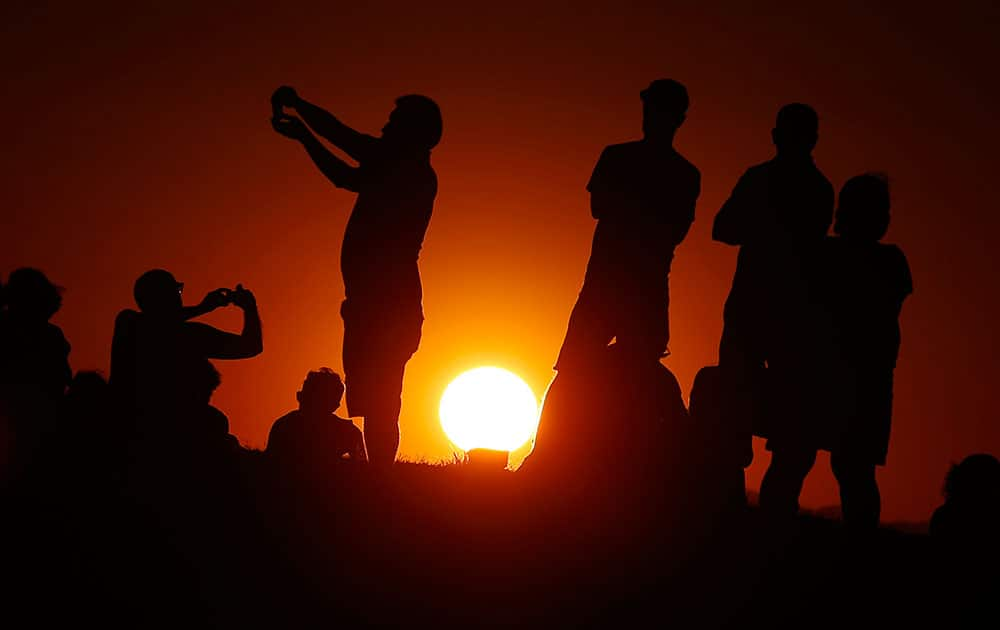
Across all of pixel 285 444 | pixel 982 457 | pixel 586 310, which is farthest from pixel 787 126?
pixel 285 444

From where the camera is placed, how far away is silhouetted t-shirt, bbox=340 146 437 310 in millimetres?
11555

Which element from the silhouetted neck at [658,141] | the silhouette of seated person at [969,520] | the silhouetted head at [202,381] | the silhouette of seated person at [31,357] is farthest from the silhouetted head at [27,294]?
the silhouette of seated person at [969,520]

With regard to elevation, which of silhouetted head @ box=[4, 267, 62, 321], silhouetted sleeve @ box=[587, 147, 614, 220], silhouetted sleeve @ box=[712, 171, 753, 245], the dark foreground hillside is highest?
silhouetted sleeve @ box=[587, 147, 614, 220]

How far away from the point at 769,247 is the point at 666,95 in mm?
1516

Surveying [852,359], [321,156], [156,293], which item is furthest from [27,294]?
[852,359]

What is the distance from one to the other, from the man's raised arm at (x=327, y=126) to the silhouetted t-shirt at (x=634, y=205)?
191 centimetres

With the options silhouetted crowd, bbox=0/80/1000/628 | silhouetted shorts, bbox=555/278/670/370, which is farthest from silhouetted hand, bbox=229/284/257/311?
silhouetted shorts, bbox=555/278/670/370

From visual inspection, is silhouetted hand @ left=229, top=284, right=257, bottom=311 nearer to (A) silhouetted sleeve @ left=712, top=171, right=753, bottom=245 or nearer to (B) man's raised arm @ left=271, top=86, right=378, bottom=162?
(B) man's raised arm @ left=271, top=86, right=378, bottom=162

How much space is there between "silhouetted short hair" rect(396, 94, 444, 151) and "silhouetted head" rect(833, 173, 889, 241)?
3.39 m

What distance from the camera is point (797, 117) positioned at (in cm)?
1108

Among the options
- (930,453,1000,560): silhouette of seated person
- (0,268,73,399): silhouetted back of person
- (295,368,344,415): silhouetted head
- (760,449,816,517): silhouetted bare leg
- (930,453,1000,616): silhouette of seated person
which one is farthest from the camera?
(295,368,344,415): silhouetted head

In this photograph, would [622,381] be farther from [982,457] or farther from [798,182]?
[982,457]

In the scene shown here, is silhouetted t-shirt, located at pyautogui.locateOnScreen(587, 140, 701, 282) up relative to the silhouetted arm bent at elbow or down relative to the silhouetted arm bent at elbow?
down

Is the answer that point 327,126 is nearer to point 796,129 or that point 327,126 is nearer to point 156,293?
point 156,293
